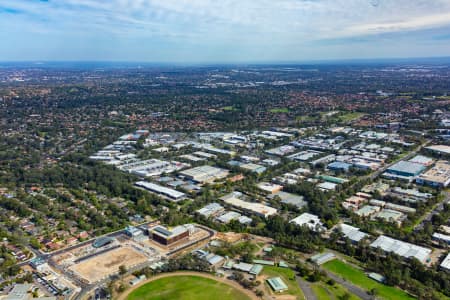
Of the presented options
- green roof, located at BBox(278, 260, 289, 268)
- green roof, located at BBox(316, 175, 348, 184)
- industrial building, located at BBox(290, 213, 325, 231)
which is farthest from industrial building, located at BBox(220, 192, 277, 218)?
green roof, located at BBox(316, 175, 348, 184)

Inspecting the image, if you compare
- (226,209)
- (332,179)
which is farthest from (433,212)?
(226,209)

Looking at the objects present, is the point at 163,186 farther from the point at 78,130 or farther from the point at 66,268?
the point at 78,130

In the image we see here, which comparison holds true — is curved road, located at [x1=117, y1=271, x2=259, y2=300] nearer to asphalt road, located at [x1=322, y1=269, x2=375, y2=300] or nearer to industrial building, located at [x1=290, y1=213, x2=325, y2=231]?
asphalt road, located at [x1=322, y1=269, x2=375, y2=300]

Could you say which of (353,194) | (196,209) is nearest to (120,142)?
(196,209)

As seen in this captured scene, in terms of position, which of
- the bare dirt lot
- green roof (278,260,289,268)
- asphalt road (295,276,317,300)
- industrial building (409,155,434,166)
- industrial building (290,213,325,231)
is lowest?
the bare dirt lot

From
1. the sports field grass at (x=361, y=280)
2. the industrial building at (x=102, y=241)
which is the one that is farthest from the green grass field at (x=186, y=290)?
the sports field grass at (x=361, y=280)

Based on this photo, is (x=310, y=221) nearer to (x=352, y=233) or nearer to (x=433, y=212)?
(x=352, y=233)
